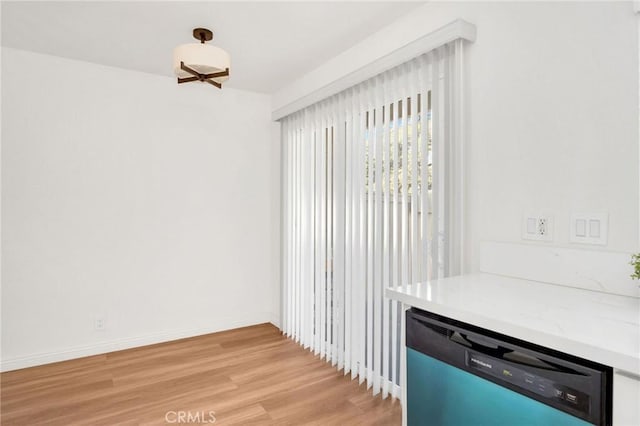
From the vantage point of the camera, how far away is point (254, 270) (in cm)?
395

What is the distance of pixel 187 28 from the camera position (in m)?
2.51

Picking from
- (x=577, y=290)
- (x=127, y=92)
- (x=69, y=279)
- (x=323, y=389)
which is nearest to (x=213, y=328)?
(x=69, y=279)

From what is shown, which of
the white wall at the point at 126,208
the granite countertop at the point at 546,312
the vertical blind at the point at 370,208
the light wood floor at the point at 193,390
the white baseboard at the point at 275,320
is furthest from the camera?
the white baseboard at the point at 275,320

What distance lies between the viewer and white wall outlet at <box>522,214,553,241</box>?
1.61 meters

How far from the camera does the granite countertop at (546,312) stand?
0.93 meters

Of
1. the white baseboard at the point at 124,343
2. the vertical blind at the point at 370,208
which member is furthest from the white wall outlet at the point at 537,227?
the white baseboard at the point at 124,343

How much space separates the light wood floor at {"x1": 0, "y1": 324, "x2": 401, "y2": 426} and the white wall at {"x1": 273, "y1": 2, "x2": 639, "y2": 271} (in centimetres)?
128

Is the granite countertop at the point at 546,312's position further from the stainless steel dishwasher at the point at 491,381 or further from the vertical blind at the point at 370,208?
the vertical blind at the point at 370,208

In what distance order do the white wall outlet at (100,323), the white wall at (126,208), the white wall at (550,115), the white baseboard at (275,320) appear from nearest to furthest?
the white wall at (550,115), the white wall at (126,208), the white wall outlet at (100,323), the white baseboard at (275,320)

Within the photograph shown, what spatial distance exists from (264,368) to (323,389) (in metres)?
0.56

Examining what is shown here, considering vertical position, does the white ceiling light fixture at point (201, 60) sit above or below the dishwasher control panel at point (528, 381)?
above

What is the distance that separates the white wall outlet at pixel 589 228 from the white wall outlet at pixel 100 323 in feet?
11.2

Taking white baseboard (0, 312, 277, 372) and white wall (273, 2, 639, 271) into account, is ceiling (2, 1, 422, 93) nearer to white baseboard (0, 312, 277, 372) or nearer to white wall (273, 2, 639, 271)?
white wall (273, 2, 639, 271)

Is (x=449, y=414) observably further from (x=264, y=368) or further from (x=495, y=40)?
(x=264, y=368)
